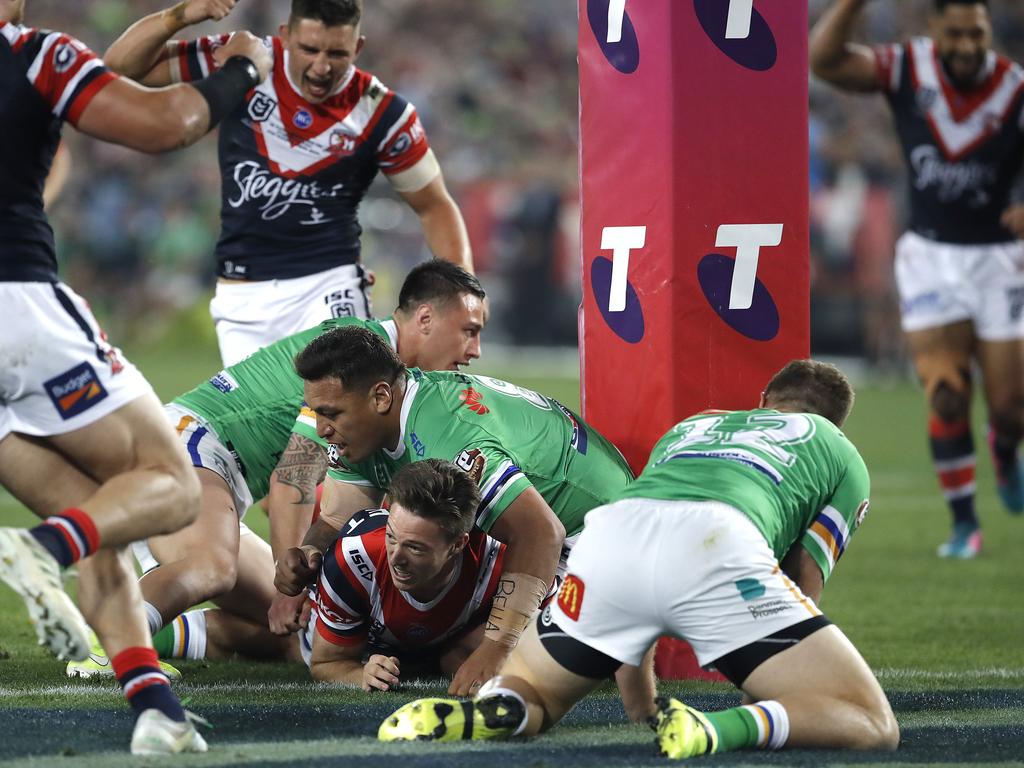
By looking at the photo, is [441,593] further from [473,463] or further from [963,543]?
[963,543]

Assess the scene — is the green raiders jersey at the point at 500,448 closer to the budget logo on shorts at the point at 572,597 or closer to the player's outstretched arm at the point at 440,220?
the budget logo on shorts at the point at 572,597

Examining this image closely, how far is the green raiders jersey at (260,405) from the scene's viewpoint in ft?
18.1

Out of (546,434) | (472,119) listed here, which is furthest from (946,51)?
(472,119)

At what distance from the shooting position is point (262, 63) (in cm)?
424

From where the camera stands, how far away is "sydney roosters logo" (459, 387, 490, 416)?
15.6 ft

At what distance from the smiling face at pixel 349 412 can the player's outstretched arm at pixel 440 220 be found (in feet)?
7.06

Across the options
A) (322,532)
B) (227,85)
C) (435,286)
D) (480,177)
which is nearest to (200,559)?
(322,532)

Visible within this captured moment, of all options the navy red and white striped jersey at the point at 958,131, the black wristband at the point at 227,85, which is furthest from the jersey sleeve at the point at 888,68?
the black wristband at the point at 227,85

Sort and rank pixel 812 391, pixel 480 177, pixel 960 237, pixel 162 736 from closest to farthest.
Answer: pixel 162 736
pixel 812 391
pixel 960 237
pixel 480 177

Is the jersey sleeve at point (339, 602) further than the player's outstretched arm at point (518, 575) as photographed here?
Yes

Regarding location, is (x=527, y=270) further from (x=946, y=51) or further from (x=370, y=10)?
(x=946, y=51)

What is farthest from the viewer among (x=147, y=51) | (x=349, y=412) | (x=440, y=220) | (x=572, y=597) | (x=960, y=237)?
(x=960, y=237)

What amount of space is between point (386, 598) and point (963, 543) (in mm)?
4628

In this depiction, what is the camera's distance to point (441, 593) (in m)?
4.79
